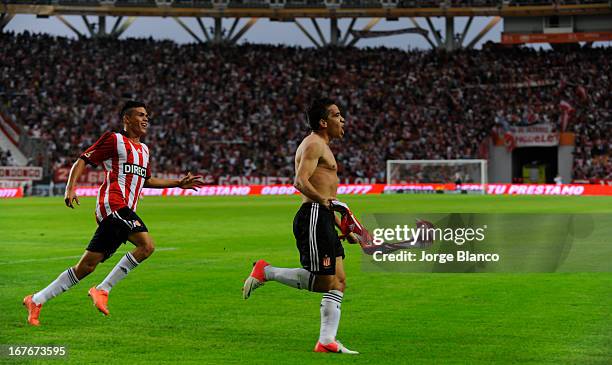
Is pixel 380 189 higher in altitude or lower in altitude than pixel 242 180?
lower

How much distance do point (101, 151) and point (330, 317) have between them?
332cm

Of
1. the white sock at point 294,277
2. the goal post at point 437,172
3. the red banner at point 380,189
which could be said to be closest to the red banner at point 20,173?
the red banner at point 380,189

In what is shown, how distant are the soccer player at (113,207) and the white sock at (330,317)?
8.19ft

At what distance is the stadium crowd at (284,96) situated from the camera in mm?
60812

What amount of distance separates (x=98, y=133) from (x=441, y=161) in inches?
894

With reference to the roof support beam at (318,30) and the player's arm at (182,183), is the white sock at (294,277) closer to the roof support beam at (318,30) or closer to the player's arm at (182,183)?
the player's arm at (182,183)

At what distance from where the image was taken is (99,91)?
64.2 metres

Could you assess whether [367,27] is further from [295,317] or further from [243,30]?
[295,317]

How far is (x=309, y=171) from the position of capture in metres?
8.49

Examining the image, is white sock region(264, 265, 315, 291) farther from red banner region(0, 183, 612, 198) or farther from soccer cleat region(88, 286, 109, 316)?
red banner region(0, 183, 612, 198)

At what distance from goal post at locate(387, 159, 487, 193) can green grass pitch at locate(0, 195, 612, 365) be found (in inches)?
1592

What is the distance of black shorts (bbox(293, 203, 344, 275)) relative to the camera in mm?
8461

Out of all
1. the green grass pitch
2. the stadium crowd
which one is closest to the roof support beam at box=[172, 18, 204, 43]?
the stadium crowd

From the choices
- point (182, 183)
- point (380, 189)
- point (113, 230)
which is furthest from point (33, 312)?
point (380, 189)
